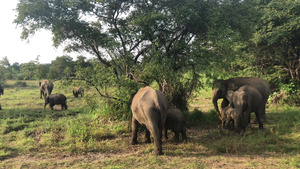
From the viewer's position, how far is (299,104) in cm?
1055

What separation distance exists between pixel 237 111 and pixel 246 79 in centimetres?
268

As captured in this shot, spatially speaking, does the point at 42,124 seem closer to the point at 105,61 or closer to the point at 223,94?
the point at 105,61

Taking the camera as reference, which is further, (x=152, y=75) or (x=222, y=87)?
(x=222, y=87)

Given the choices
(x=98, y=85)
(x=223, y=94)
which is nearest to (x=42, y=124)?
(x=98, y=85)

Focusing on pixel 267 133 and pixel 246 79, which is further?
pixel 246 79

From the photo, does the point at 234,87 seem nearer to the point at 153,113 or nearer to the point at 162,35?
the point at 162,35

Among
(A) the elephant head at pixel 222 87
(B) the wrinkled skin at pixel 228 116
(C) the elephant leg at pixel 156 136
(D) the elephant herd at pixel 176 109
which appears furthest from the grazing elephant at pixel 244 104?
(C) the elephant leg at pixel 156 136

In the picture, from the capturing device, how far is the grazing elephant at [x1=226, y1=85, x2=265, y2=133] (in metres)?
6.75

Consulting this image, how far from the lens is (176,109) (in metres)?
6.55

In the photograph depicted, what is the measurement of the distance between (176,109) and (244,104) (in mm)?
2258

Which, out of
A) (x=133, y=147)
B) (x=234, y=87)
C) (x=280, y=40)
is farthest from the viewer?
(x=280, y=40)

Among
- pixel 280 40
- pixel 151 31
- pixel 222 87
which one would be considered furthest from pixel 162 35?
pixel 280 40

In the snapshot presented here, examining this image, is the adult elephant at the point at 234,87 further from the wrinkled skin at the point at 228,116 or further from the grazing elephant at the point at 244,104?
the grazing elephant at the point at 244,104

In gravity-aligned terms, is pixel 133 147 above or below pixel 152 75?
below
